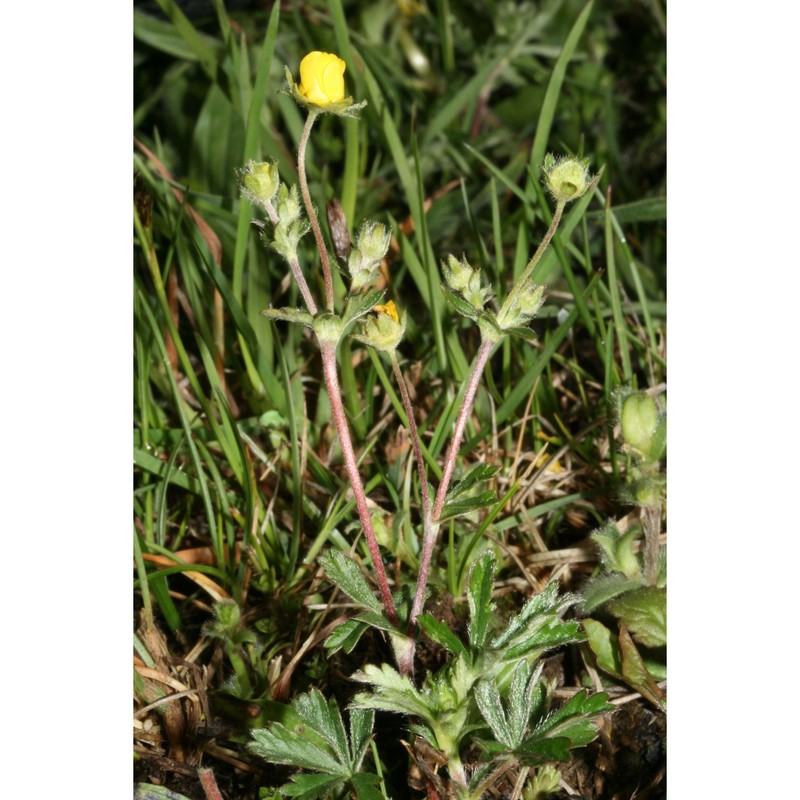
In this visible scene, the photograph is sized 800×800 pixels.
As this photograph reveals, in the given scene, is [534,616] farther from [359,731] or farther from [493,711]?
[359,731]

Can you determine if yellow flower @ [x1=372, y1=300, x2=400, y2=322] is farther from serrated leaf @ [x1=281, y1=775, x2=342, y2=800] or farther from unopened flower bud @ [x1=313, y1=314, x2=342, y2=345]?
serrated leaf @ [x1=281, y1=775, x2=342, y2=800]

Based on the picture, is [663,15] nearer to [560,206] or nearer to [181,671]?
[560,206]

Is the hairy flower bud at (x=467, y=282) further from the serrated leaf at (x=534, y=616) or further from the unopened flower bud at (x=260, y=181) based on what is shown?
the serrated leaf at (x=534, y=616)

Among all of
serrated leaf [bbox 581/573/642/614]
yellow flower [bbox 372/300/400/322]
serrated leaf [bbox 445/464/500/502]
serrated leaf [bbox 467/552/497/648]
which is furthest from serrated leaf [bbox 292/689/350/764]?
yellow flower [bbox 372/300/400/322]

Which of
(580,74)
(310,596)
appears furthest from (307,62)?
(580,74)

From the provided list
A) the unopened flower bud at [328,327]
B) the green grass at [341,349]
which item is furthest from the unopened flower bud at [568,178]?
the green grass at [341,349]

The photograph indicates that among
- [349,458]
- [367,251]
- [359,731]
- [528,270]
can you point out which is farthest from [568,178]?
[359,731]
